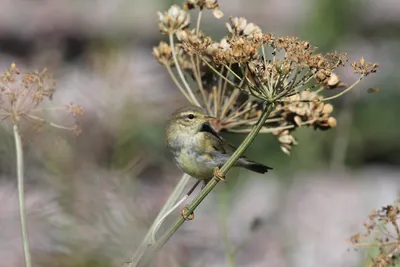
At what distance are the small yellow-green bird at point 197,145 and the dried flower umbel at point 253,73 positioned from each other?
0.67ft

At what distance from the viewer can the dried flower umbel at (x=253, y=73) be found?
1927 millimetres

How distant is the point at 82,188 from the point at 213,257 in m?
0.97

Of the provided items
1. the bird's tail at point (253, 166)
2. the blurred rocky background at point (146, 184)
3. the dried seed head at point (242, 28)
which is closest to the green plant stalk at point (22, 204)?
the blurred rocky background at point (146, 184)

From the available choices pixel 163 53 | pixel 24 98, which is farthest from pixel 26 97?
pixel 163 53

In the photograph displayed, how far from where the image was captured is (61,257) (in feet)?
6.23

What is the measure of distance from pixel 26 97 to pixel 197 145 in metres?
0.90

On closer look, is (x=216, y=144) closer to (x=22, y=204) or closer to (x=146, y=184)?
(x=146, y=184)

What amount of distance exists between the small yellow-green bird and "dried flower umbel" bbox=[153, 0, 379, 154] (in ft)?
0.67

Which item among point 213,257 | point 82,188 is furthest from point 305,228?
point 82,188

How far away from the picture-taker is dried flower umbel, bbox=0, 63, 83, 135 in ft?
7.14

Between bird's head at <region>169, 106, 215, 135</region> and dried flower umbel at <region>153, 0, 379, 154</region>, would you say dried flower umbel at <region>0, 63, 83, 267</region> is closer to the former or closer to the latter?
dried flower umbel at <region>153, 0, 379, 154</region>

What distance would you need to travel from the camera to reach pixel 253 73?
2002 mm

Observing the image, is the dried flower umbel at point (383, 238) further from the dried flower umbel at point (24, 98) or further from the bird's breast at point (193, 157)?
the dried flower umbel at point (24, 98)

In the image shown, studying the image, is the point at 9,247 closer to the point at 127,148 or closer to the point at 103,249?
the point at 127,148
